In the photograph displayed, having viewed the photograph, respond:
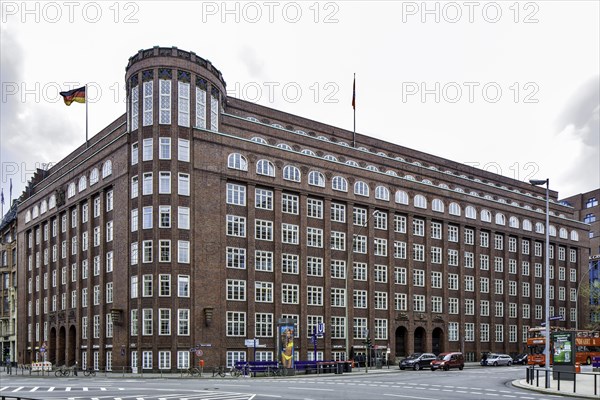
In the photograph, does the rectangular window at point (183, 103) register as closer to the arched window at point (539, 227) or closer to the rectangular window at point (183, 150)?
the rectangular window at point (183, 150)

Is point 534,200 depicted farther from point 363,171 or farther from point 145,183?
point 145,183

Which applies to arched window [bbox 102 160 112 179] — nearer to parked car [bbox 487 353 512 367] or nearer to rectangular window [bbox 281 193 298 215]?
rectangular window [bbox 281 193 298 215]

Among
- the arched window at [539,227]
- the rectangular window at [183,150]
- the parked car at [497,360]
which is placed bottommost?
the parked car at [497,360]

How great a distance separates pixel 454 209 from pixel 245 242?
30949mm

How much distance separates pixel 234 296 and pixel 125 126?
729 inches

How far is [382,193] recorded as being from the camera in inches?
3086

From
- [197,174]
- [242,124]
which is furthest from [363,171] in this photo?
[197,174]

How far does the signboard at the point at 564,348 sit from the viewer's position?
136ft

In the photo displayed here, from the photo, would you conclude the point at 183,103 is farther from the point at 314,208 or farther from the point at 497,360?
the point at 497,360

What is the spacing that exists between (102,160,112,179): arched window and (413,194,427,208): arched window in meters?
33.3

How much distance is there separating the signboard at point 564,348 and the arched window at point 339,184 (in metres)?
34.1

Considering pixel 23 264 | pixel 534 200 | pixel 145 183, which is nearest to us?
pixel 145 183

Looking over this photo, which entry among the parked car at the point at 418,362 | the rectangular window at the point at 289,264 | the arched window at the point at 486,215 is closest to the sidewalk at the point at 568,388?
the parked car at the point at 418,362

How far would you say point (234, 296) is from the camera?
211 feet
